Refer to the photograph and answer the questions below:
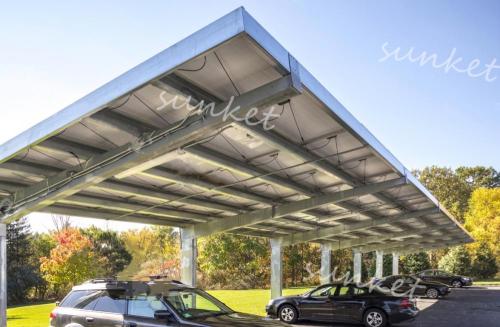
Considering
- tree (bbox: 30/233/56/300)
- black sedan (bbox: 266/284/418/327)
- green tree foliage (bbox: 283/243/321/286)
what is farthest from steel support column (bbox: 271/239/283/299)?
green tree foliage (bbox: 283/243/321/286)

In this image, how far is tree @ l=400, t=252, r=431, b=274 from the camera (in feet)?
157

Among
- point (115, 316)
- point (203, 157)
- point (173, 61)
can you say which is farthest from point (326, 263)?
point (173, 61)

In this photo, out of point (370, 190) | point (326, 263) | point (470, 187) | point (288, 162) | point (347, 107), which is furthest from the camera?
point (470, 187)

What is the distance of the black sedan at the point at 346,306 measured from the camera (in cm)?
1327

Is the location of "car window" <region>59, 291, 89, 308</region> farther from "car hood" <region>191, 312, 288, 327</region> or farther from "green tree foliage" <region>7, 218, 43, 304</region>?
"green tree foliage" <region>7, 218, 43, 304</region>

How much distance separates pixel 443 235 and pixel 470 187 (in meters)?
39.8

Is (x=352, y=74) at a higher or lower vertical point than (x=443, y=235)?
higher

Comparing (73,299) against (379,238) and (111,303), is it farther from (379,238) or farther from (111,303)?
(379,238)

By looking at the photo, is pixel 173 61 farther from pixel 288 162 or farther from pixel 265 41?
pixel 288 162

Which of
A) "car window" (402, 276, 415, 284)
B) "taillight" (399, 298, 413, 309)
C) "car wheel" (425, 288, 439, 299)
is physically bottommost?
"car wheel" (425, 288, 439, 299)

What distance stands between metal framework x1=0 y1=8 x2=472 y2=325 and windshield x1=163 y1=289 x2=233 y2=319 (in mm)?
2614

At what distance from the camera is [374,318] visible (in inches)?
527

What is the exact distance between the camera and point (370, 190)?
14.5m

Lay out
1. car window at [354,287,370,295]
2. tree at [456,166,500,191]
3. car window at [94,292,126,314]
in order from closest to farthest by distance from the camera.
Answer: car window at [94,292,126,314], car window at [354,287,370,295], tree at [456,166,500,191]
